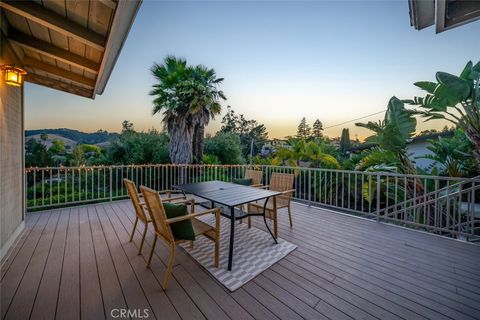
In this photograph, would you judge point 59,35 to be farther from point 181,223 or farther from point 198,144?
point 198,144

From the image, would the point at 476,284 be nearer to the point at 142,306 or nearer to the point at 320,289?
the point at 320,289

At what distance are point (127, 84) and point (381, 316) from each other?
938cm

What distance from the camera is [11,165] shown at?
2.86 metres

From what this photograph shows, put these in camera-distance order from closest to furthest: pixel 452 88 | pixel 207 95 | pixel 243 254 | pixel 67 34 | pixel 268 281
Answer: pixel 268 281
pixel 67 34
pixel 243 254
pixel 452 88
pixel 207 95

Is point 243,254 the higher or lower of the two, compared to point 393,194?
lower

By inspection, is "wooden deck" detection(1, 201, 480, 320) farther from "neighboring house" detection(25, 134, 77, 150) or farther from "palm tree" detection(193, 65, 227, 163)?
"neighboring house" detection(25, 134, 77, 150)

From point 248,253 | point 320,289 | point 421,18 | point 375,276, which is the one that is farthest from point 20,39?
point 375,276

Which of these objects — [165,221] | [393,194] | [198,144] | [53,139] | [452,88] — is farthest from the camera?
[53,139]

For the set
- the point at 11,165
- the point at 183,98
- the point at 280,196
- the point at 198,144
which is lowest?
the point at 280,196

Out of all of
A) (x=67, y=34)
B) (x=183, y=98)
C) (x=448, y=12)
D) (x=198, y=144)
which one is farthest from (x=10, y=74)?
(x=198, y=144)

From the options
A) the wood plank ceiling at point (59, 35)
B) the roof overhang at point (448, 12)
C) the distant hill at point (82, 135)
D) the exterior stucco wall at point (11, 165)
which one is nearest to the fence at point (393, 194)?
the exterior stucco wall at point (11, 165)

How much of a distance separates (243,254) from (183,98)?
5.69 metres

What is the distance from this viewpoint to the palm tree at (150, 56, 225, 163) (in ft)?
21.9

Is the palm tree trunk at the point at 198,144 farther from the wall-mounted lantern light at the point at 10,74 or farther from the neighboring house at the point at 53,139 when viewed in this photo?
the neighboring house at the point at 53,139
